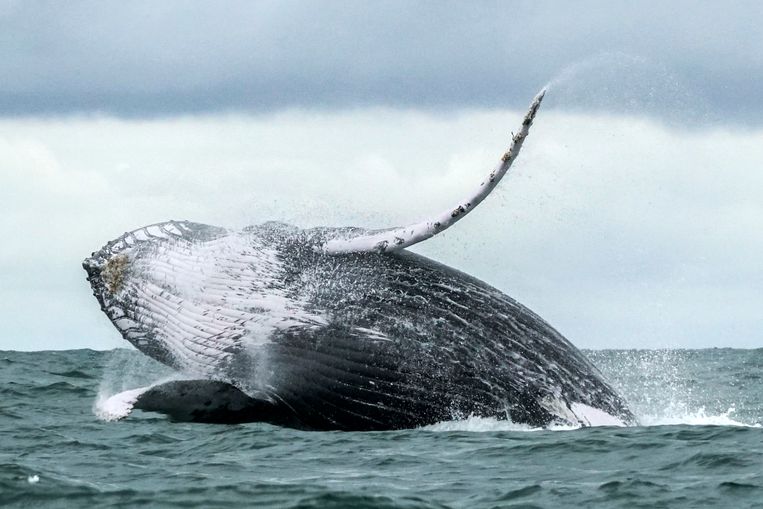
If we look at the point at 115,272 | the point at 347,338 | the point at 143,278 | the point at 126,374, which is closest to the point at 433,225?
the point at 347,338

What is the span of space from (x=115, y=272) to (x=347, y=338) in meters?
3.00

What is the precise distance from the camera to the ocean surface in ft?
28.1

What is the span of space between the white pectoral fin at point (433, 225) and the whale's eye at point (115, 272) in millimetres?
2383

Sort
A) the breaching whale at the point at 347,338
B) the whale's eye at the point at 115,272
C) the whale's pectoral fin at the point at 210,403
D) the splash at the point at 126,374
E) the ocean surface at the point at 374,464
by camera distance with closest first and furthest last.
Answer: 1. the ocean surface at the point at 374,464
2. the breaching whale at the point at 347,338
3. the whale's pectoral fin at the point at 210,403
4. the whale's eye at the point at 115,272
5. the splash at the point at 126,374

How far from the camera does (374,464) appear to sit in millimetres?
9766

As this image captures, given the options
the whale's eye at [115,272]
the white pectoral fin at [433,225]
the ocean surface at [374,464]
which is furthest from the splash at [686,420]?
the whale's eye at [115,272]

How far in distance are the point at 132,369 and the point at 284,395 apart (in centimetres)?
286

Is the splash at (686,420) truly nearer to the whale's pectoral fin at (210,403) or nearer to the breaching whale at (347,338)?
the breaching whale at (347,338)

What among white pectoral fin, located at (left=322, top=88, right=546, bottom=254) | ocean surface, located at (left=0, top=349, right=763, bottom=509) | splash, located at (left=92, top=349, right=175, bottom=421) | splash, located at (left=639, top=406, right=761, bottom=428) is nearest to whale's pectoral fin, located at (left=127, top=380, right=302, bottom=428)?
ocean surface, located at (left=0, top=349, right=763, bottom=509)

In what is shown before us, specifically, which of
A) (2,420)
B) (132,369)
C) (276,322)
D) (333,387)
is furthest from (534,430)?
(2,420)

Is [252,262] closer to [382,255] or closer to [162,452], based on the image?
[382,255]

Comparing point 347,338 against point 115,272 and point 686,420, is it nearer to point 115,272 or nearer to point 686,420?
point 115,272

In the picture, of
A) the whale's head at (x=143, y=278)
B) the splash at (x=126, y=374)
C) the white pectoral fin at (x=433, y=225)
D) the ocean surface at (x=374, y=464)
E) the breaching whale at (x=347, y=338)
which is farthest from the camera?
the splash at (x=126, y=374)

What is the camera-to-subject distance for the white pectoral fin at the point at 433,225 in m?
10.5
